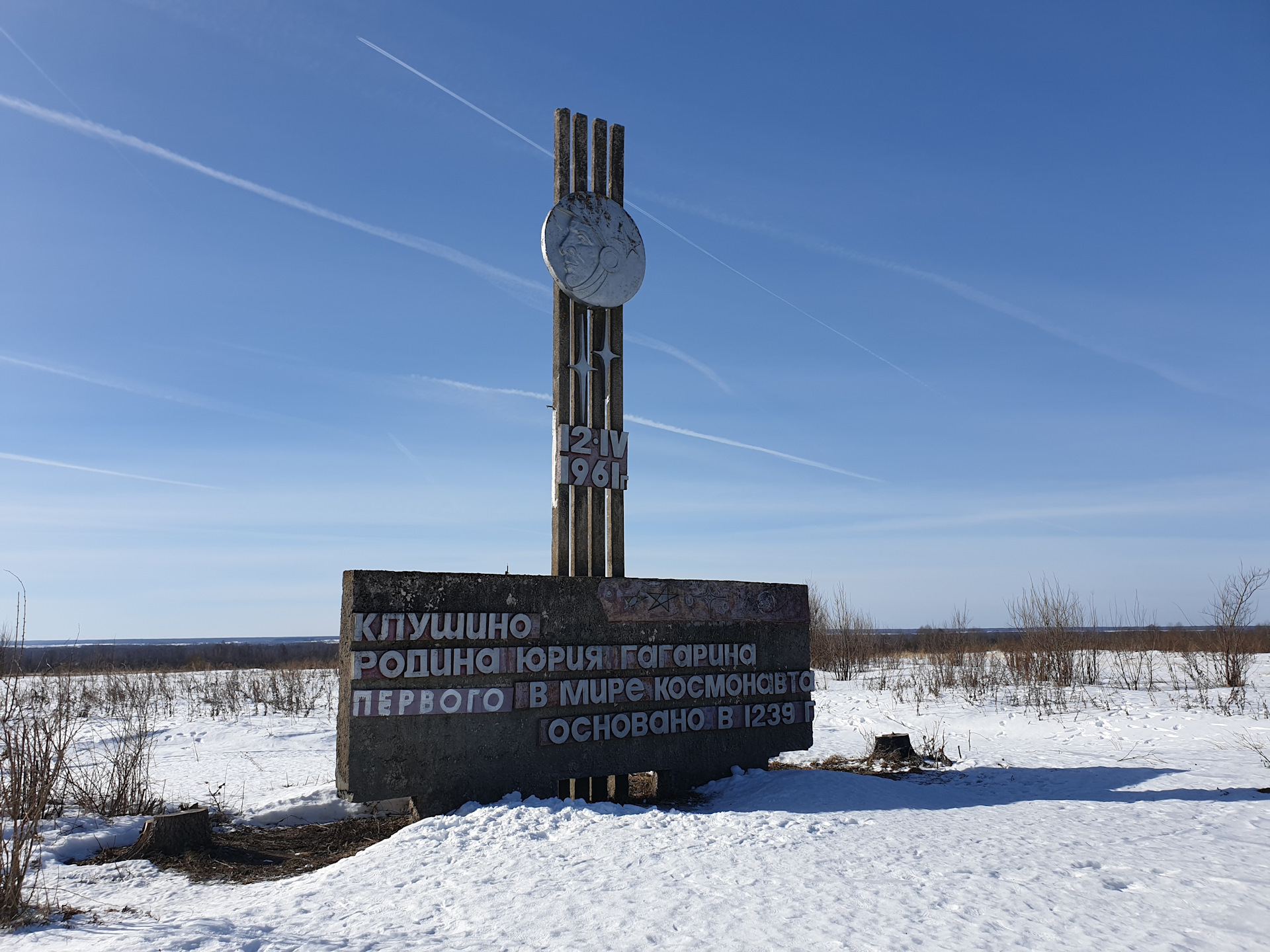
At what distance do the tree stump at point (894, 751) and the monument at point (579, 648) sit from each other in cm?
138

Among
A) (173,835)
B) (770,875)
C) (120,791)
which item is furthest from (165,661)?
(770,875)

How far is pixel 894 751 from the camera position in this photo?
10.5m

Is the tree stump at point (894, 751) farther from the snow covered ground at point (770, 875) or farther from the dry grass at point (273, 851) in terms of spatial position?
the dry grass at point (273, 851)

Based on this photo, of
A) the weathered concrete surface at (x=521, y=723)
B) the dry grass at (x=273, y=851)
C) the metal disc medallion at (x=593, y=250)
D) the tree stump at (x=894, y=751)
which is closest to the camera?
the dry grass at (x=273, y=851)

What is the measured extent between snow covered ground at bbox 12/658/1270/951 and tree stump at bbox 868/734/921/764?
128 cm

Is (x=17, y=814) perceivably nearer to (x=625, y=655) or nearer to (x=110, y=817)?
(x=110, y=817)

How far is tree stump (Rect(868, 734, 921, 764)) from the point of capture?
34.3 ft

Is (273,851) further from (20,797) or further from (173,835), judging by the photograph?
(20,797)

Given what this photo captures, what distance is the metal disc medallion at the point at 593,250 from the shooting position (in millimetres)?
9461

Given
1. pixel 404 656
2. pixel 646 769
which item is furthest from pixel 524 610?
pixel 646 769

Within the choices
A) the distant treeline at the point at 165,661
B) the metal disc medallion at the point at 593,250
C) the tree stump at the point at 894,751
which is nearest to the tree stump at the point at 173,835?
the distant treeline at the point at 165,661

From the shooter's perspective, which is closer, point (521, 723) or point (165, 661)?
point (521, 723)

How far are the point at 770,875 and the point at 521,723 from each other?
3349 mm

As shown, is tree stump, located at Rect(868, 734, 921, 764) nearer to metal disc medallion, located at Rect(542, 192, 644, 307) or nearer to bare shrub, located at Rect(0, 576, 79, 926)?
metal disc medallion, located at Rect(542, 192, 644, 307)
